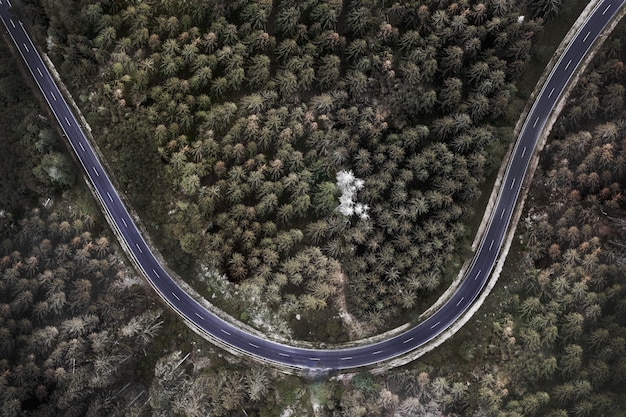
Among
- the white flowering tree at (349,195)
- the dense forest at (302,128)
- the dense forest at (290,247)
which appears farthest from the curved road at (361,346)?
the white flowering tree at (349,195)

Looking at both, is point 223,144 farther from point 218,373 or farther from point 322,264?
point 218,373

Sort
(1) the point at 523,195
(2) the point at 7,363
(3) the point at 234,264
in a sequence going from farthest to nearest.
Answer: (1) the point at 523,195, (3) the point at 234,264, (2) the point at 7,363

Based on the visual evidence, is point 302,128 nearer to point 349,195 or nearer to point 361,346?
point 349,195

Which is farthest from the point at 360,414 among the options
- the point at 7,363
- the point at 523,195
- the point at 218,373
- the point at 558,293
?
the point at 7,363

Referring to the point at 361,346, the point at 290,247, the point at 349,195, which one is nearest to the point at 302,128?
the point at 349,195

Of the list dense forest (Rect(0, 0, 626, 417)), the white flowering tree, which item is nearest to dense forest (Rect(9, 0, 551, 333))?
the white flowering tree

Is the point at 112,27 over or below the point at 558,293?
over

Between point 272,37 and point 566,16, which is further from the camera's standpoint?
point 566,16
